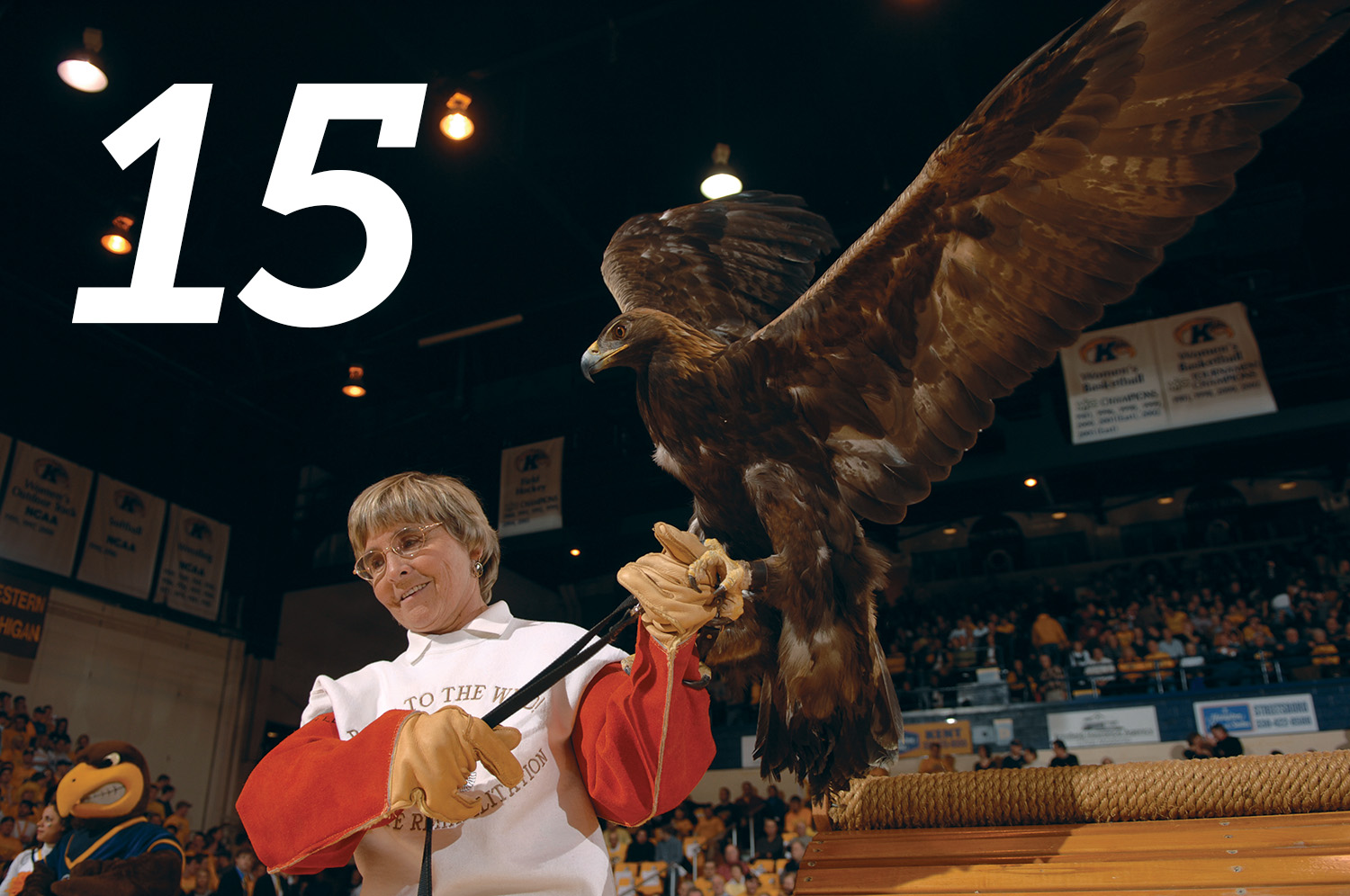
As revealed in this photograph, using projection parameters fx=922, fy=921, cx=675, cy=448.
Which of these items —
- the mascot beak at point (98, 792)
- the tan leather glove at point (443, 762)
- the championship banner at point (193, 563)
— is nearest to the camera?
the tan leather glove at point (443, 762)

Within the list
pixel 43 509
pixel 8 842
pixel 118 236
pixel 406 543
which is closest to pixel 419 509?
pixel 406 543

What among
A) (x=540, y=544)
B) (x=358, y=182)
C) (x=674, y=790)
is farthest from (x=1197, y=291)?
(x=674, y=790)

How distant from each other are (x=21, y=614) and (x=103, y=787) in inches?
325

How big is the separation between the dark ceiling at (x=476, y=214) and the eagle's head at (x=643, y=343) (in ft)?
13.2

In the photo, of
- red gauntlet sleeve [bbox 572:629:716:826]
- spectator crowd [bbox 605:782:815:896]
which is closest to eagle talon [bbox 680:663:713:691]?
red gauntlet sleeve [bbox 572:629:716:826]

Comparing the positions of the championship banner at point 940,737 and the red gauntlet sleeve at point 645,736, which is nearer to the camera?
the red gauntlet sleeve at point 645,736

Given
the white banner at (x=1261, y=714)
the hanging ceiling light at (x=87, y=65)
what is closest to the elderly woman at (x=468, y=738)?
the hanging ceiling light at (x=87, y=65)

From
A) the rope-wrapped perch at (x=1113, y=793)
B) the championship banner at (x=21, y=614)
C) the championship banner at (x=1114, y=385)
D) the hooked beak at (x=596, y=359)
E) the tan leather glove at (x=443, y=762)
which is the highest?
the championship banner at (x=1114, y=385)

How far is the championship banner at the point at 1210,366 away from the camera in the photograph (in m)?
7.52

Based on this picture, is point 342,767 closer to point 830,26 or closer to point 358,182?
point 358,182

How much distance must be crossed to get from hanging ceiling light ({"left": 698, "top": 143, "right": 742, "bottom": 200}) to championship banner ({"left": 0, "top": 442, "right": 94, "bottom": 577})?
8.12 metres

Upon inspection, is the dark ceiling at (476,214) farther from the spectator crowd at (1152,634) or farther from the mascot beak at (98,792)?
the mascot beak at (98,792)

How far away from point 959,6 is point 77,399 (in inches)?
390

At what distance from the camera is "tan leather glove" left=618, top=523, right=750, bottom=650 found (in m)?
1.19
